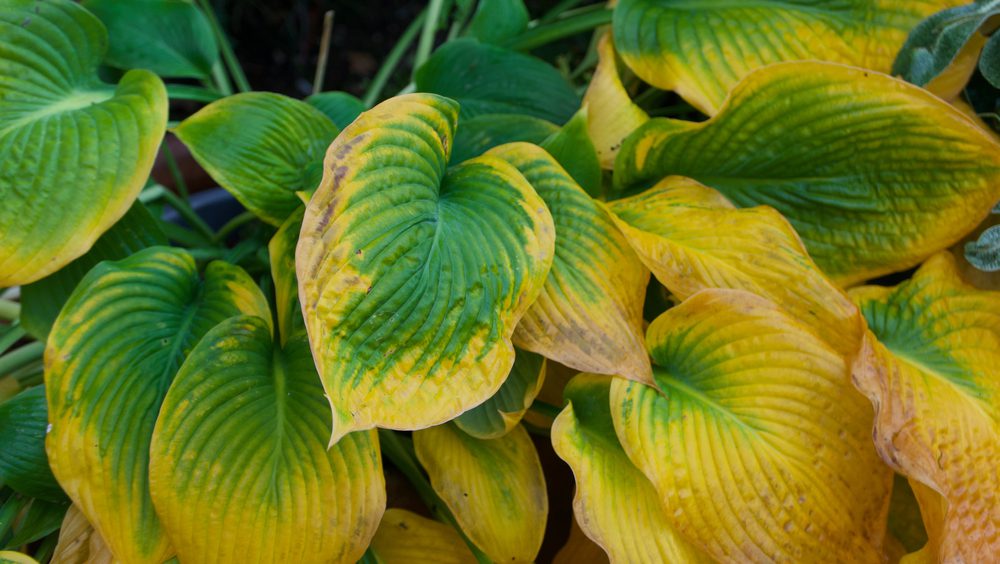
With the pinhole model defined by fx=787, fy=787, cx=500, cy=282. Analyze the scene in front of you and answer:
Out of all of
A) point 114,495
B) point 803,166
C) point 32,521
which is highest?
point 803,166

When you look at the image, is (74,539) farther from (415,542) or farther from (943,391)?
(943,391)

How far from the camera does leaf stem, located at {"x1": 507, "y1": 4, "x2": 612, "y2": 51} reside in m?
0.88

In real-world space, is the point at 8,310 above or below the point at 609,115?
below

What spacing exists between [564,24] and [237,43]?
30.5 inches

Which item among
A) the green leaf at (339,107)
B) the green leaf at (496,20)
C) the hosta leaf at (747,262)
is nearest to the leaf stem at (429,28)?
the green leaf at (496,20)

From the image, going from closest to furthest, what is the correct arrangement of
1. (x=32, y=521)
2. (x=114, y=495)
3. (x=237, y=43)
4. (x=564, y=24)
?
(x=114, y=495) < (x=32, y=521) < (x=564, y=24) < (x=237, y=43)

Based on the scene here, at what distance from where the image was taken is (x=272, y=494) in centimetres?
55

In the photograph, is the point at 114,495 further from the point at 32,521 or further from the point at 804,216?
the point at 804,216

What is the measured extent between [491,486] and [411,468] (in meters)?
0.12

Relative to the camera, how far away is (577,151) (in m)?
0.69

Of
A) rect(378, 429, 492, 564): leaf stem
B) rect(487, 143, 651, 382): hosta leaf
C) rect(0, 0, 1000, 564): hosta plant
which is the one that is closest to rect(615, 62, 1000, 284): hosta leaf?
rect(0, 0, 1000, 564): hosta plant

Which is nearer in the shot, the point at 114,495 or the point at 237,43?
the point at 114,495

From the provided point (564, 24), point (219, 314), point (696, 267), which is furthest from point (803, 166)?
point (219, 314)

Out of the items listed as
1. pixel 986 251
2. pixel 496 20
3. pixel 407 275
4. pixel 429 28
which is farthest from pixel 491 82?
pixel 986 251
